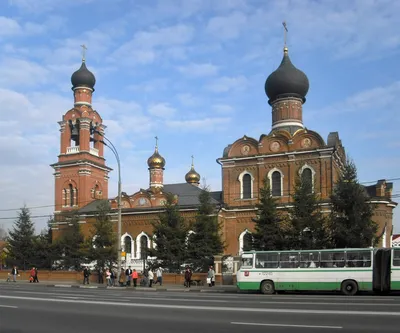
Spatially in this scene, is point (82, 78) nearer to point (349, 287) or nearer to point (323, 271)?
point (323, 271)

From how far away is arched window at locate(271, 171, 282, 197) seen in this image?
44284mm

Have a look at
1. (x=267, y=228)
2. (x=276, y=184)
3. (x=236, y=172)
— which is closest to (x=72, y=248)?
(x=236, y=172)

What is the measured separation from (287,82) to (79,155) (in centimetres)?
2348

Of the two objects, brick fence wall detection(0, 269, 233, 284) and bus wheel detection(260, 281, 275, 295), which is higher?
bus wheel detection(260, 281, 275, 295)

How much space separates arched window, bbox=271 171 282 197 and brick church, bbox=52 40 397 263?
3.4 inches

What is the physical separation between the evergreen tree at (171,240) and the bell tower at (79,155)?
1819cm

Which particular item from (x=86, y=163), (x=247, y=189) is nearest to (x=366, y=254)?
(x=247, y=189)

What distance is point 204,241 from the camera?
1478 inches

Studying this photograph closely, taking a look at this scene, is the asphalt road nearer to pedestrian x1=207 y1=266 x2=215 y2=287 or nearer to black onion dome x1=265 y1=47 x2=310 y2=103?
pedestrian x1=207 y1=266 x2=215 y2=287

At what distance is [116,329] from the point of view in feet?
36.3

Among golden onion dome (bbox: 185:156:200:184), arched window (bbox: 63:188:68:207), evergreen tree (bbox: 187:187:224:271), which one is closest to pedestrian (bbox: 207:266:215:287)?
evergreen tree (bbox: 187:187:224:271)

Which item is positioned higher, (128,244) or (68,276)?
(128,244)

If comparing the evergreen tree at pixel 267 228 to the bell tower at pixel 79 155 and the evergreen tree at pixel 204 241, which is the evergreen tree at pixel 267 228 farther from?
the bell tower at pixel 79 155

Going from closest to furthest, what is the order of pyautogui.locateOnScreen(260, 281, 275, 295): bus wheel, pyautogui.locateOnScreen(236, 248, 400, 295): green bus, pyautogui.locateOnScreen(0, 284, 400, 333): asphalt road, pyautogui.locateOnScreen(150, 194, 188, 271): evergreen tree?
pyautogui.locateOnScreen(0, 284, 400, 333): asphalt road
pyautogui.locateOnScreen(236, 248, 400, 295): green bus
pyautogui.locateOnScreen(260, 281, 275, 295): bus wheel
pyautogui.locateOnScreen(150, 194, 188, 271): evergreen tree
